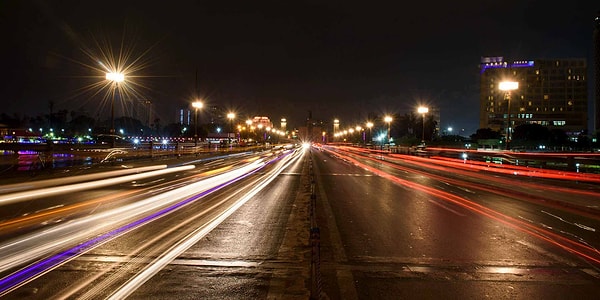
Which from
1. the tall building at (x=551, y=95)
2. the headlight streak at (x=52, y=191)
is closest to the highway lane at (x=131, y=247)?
the headlight streak at (x=52, y=191)

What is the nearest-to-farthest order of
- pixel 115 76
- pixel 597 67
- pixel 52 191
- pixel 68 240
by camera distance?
pixel 68 240
pixel 52 191
pixel 115 76
pixel 597 67

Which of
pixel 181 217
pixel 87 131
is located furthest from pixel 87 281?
pixel 87 131

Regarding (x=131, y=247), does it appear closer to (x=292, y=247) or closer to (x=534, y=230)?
(x=292, y=247)

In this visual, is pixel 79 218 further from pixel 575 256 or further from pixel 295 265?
pixel 575 256

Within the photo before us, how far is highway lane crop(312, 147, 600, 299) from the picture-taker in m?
5.91

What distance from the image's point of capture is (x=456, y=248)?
8.17m

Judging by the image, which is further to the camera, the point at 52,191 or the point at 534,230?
the point at 52,191

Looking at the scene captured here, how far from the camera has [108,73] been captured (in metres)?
37.1

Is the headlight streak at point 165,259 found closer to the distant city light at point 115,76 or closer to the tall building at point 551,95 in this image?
the distant city light at point 115,76

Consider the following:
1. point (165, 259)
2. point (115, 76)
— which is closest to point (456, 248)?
point (165, 259)

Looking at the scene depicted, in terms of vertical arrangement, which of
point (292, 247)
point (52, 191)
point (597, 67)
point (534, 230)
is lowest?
point (534, 230)

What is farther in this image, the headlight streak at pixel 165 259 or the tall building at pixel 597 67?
the tall building at pixel 597 67

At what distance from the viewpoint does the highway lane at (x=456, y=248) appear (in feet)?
19.4

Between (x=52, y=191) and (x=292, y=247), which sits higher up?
(x=52, y=191)
